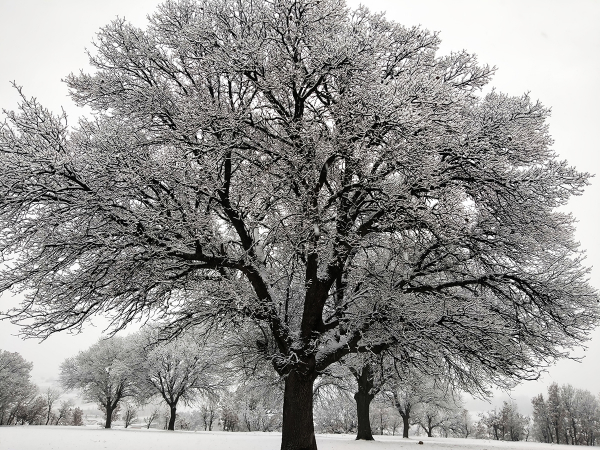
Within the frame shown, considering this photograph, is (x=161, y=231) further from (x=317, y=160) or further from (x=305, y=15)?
(x=305, y=15)

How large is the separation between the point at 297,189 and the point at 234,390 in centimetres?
3015

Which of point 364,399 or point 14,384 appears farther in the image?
point 14,384

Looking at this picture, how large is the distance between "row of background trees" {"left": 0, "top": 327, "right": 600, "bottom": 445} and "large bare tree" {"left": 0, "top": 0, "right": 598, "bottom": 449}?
2.64 meters

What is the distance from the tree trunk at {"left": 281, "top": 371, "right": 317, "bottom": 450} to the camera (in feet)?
30.8

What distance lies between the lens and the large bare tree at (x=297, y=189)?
7.68 meters

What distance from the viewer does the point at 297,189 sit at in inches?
346

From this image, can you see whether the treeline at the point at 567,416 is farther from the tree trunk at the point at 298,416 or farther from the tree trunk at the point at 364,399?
the tree trunk at the point at 298,416

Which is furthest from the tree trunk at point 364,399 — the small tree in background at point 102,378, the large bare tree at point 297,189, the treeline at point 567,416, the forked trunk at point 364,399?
the treeline at point 567,416

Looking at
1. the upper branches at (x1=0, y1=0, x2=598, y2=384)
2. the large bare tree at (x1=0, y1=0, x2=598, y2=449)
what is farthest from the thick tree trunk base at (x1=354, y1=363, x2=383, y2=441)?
the large bare tree at (x1=0, y1=0, x2=598, y2=449)

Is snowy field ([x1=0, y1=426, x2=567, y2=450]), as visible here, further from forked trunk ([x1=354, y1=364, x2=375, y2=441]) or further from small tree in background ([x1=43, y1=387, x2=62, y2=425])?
small tree in background ([x1=43, y1=387, x2=62, y2=425])

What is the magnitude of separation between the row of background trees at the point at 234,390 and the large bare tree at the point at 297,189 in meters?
2.64

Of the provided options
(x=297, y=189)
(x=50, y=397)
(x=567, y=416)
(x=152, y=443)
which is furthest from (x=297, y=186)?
(x=567, y=416)

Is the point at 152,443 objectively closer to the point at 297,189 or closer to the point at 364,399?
the point at 364,399

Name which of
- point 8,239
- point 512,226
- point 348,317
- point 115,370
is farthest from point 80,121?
point 115,370
